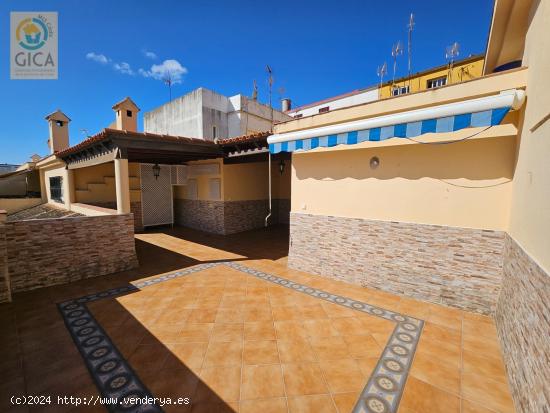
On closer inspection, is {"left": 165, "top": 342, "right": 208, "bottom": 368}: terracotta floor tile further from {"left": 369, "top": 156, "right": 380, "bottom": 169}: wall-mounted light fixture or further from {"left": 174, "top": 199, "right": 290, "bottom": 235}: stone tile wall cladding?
{"left": 174, "top": 199, "right": 290, "bottom": 235}: stone tile wall cladding

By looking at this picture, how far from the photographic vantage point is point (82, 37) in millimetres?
9547

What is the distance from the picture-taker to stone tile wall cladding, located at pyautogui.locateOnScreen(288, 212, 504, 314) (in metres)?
5.51

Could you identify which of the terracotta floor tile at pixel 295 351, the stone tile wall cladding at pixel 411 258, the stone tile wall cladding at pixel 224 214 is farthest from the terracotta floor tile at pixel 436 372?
the stone tile wall cladding at pixel 224 214

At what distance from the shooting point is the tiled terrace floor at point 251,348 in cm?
352

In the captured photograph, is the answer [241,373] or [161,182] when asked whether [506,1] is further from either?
[161,182]

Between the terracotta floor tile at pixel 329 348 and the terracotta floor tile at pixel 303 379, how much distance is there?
1.05 feet

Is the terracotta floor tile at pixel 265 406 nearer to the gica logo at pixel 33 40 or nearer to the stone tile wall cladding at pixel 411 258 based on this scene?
the stone tile wall cladding at pixel 411 258

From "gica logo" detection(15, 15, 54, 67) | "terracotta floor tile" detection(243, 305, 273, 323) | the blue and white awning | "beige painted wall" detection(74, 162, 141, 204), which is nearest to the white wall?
the blue and white awning

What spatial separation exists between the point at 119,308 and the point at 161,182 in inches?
474

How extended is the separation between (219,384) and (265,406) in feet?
2.67

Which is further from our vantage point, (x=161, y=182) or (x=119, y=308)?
(x=161, y=182)

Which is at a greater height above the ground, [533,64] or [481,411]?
[533,64]

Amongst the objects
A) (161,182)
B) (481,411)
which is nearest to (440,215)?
(481,411)

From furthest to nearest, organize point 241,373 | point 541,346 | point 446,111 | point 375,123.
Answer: point 375,123 → point 446,111 → point 241,373 → point 541,346
